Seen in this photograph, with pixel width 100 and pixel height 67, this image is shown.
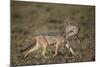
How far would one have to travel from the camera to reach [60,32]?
2.31 meters

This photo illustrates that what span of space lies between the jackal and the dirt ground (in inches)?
1.9

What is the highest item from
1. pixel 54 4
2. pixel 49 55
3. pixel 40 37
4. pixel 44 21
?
pixel 54 4

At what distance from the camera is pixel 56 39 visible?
2.29 m

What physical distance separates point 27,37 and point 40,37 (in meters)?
0.16

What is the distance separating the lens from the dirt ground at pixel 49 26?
83.8 inches

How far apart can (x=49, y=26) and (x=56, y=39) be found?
0.19 m

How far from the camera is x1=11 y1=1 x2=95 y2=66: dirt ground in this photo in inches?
83.8

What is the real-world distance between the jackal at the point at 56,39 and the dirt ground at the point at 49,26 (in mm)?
49

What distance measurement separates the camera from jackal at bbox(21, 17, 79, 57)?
2213 millimetres

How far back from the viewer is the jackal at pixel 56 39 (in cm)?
221

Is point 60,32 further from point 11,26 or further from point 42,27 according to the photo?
point 11,26
